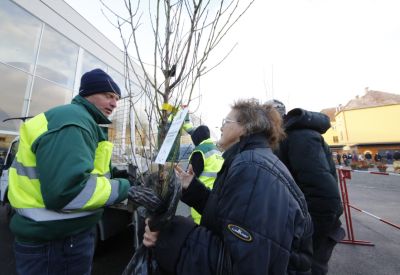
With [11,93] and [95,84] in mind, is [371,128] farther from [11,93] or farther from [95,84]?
[95,84]

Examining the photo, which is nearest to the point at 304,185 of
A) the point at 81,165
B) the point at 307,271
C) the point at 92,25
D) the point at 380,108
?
the point at 307,271

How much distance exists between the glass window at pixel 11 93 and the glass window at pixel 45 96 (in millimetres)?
326

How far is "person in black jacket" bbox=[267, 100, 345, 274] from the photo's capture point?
1.88 m

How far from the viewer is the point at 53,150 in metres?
1.19

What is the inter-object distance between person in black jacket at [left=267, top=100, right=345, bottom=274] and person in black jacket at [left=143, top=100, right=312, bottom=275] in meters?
0.84

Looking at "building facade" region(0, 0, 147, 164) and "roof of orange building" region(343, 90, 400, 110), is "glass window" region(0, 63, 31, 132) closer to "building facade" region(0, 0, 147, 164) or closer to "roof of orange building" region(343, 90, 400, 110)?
"building facade" region(0, 0, 147, 164)

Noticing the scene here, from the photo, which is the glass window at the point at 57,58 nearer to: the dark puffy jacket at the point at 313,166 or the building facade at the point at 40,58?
the building facade at the point at 40,58

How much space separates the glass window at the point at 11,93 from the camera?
6.49 meters

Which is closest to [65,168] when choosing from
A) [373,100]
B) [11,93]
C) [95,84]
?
[95,84]

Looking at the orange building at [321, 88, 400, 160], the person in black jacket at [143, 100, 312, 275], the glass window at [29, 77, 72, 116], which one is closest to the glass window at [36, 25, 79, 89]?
the glass window at [29, 77, 72, 116]

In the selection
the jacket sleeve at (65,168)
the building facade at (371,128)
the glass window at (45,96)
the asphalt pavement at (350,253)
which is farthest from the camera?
the building facade at (371,128)

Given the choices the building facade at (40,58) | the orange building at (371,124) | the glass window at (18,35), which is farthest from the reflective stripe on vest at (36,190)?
the orange building at (371,124)

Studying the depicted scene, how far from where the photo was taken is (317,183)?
1885mm

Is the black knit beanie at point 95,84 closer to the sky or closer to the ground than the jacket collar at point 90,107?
closer to the sky
